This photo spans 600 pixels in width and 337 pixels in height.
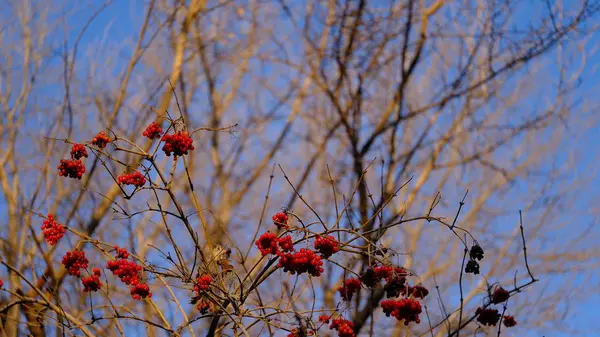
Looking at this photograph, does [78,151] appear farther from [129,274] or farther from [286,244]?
[286,244]

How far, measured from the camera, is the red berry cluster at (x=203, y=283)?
2.05 meters

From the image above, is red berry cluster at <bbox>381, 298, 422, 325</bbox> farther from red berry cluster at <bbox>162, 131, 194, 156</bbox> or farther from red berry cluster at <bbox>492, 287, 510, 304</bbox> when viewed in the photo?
red berry cluster at <bbox>162, 131, 194, 156</bbox>

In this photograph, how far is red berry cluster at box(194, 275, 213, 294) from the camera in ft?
6.72

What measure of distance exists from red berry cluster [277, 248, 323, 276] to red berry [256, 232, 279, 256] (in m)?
0.03

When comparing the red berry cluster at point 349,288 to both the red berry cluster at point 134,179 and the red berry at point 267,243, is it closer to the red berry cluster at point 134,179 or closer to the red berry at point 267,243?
the red berry at point 267,243

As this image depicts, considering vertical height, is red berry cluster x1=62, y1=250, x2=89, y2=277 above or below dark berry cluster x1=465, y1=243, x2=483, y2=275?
above

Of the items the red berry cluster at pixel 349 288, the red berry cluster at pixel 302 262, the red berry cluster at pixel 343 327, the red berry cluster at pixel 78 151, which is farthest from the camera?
the red berry cluster at pixel 349 288

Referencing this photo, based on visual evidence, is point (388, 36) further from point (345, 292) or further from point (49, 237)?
point (49, 237)

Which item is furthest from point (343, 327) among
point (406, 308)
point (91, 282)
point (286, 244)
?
point (91, 282)

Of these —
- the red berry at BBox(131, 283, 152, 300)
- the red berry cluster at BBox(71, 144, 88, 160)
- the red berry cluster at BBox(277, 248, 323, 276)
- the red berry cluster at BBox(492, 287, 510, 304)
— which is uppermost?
the red berry cluster at BBox(71, 144, 88, 160)

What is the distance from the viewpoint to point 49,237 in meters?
2.21

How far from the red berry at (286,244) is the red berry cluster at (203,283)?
26 cm

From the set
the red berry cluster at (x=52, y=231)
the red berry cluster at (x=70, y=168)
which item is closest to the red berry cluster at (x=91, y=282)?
the red berry cluster at (x=52, y=231)

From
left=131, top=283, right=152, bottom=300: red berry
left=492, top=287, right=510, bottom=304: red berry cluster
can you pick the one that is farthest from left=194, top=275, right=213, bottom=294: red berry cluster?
left=492, top=287, right=510, bottom=304: red berry cluster
